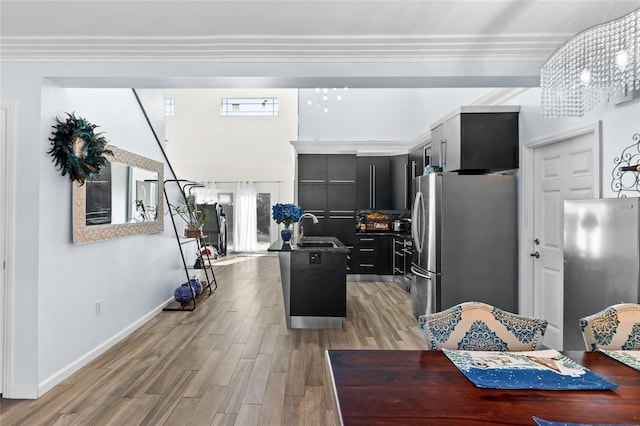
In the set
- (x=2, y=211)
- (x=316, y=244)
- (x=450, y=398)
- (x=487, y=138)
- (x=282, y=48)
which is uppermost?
(x=282, y=48)

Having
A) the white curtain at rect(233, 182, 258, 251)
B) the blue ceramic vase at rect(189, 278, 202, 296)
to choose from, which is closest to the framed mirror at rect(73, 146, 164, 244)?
the blue ceramic vase at rect(189, 278, 202, 296)

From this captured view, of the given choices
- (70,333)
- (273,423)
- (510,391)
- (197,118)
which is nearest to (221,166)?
(197,118)

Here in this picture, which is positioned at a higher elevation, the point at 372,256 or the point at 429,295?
the point at 372,256

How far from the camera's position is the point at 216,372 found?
10.3 feet

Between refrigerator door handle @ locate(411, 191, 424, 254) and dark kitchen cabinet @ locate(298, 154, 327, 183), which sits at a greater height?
dark kitchen cabinet @ locate(298, 154, 327, 183)

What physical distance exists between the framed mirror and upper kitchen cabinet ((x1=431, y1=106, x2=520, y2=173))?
3.39 metres

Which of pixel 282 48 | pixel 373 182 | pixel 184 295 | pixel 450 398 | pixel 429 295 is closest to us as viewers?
pixel 450 398

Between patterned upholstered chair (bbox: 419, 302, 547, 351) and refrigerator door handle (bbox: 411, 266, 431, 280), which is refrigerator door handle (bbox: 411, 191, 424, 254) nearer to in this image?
refrigerator door handle (bbox: 411, 266, 431, 280)

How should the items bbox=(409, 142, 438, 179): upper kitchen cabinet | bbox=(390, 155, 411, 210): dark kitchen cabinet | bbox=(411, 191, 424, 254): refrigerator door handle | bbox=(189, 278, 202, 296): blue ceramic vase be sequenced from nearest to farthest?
bbox=(411, 191, 424, 254): refrigerator door handle < bbox=(189, 278, 202, 296): blue ceramic vase < bbox=(409, 142, 438, 179): upper kitchen cabinet < bbox=(390, 155, 411, 210): dark kitchen cabinet

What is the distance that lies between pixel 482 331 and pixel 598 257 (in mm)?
1021

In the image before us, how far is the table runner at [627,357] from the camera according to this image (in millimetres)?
1414

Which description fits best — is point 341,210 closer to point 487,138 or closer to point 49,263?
point 487,138

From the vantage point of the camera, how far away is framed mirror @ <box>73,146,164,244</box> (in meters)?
3.23

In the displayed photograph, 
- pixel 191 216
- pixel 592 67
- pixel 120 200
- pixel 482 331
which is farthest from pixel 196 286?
pixel 592 67
